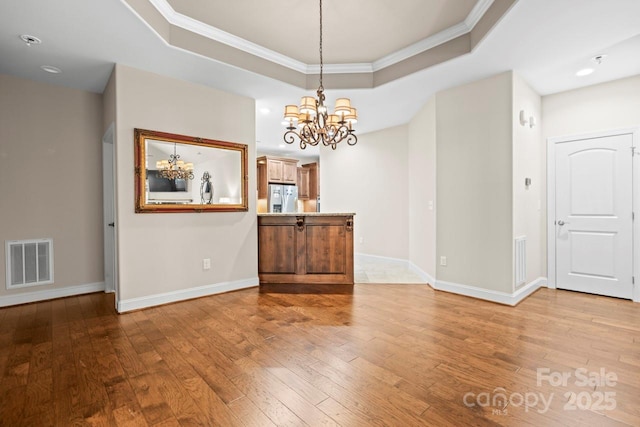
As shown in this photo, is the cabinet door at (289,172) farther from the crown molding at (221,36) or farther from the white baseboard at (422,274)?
the crown molding at (221,36)

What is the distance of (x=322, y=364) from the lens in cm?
216

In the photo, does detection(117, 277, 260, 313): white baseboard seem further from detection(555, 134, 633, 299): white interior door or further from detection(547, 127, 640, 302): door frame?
detection(555, 134, 633, 299): white interior door

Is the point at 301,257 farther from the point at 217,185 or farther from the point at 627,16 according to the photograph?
the point at 627,16

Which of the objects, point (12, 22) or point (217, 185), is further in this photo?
point (217, 185)

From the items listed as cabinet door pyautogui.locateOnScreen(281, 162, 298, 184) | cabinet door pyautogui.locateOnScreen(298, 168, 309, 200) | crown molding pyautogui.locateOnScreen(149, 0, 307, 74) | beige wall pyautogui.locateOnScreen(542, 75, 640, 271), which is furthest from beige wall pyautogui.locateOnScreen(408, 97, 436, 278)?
cabinet door pyautogui.locateOnScreen(298, 168, 309, 200)

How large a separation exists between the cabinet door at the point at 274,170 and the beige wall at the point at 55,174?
3.84 m

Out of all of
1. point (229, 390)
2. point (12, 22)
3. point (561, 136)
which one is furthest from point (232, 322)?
point (561, 136)

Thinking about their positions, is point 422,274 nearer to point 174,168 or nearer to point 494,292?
point 494,292

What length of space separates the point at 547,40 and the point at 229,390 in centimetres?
396

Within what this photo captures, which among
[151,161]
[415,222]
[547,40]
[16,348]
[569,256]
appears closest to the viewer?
[16,348]

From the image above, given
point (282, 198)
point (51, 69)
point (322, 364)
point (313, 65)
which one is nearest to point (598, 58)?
point (313, 65)

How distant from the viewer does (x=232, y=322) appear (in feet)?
9.73

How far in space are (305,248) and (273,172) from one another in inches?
145

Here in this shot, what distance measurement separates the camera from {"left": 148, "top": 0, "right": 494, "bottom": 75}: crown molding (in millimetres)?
2814
